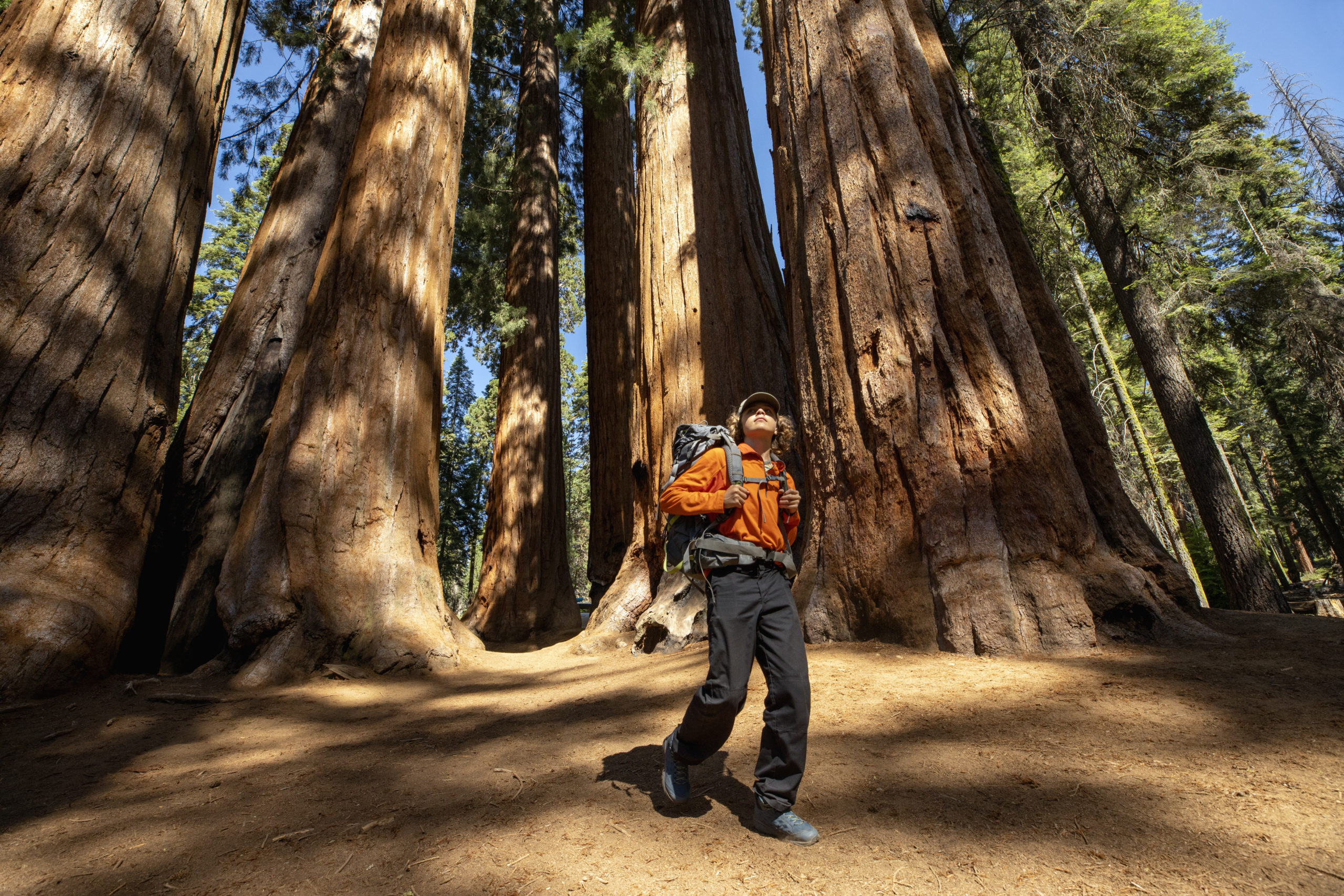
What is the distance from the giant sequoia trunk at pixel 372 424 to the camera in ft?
15.1

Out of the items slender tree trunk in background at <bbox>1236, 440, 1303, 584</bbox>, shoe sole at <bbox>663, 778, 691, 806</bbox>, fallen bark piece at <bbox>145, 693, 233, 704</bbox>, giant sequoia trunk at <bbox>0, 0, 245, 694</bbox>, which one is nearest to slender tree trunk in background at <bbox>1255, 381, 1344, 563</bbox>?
slender tree trunk in background at <bbox>1236, 440, 1303, 584</bbox>

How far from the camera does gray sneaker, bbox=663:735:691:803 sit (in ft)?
7.45

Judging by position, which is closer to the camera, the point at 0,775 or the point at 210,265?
the point at 0,775

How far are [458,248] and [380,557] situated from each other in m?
8.61

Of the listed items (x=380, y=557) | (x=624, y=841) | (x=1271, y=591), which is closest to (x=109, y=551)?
(x=380, y=557)

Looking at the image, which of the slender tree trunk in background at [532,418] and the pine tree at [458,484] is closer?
the slender tree trunk in background at [532,418]

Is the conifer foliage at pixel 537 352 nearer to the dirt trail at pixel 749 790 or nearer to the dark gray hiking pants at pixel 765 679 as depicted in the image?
the dirt trail at pixel 749 790

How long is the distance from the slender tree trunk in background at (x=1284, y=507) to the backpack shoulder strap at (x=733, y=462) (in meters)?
37.4

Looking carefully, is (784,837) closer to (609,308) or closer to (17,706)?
(17,706)

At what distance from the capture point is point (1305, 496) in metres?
27.7

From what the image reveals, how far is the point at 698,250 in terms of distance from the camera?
6.61m

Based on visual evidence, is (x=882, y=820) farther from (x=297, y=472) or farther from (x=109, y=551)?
(x=109, y=551)

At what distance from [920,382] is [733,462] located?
1957 millimetres

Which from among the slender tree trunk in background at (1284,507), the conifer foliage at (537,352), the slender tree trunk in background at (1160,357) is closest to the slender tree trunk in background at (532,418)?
the conifer foliage at (537,352)
